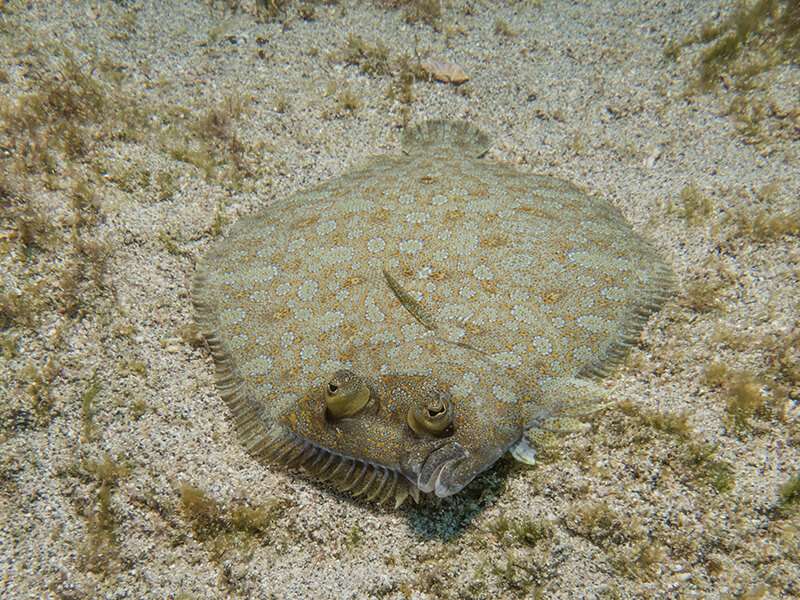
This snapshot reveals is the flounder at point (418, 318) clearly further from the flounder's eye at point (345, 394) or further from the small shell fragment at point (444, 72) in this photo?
the small shell fragment at point (444, 72)

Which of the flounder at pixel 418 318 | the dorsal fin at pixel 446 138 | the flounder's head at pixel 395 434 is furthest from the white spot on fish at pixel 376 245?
the dorsal fin at pixel 446 138

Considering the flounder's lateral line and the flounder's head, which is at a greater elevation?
the flounder's lateral line

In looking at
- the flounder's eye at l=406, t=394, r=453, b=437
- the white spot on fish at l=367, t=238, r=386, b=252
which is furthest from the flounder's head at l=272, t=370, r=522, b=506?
the white spot on fish at l=367, t=238, r=386, b=252

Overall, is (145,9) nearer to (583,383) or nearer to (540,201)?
(540,201)

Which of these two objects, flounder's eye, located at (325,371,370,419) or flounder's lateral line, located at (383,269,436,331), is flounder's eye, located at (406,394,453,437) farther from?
flounder's lateral line, located at (383,269,436,331)

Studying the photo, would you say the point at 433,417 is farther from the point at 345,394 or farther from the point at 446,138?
Answer: the point at 446,138

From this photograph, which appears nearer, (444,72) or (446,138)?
(446,138)

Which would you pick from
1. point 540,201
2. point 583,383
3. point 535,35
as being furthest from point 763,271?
point 535,35

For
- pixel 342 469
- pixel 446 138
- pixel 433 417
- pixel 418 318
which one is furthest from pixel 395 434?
pixel 446 138

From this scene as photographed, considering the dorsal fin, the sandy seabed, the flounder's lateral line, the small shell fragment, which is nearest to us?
the sandy seabed
